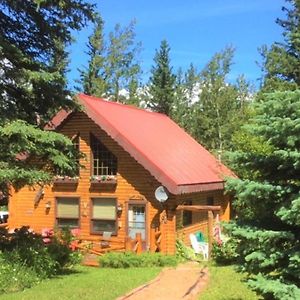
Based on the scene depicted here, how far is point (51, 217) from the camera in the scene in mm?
22688

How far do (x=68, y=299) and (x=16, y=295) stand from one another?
4.74 feet

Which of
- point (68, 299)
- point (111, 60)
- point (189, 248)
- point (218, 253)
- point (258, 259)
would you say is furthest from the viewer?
point (111, 60)

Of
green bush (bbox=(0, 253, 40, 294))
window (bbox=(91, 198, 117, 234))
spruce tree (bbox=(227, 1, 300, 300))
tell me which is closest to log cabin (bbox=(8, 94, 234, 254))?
window (bbox=(91, 198, 117, 234))

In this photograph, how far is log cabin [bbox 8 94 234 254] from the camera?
19.8 meters

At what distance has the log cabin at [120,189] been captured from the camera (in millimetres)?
19781

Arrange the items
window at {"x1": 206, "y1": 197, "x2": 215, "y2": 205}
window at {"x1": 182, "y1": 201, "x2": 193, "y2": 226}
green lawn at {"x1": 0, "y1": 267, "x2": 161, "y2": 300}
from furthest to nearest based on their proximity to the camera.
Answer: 1. window at {"x1": 206, "y1": 197, "x2": 215, "y2": 205}
2. window at {"x1": 182, "y1": 201, "x2": 193, "y2": 226}
3. green lawn at {"x1": 0, "y1": 267, "x2": 161, "y2": 300}

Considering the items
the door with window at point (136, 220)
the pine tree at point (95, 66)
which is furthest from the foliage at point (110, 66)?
the door with window at point (136, 220)

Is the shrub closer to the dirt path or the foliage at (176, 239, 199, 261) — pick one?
the foliage at (176, 239, 199, 261)

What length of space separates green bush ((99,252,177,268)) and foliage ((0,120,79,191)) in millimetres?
4808

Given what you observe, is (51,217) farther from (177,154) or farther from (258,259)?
(258,259)

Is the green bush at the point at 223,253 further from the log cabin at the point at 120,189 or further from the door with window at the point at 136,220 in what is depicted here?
the door with window at the point at 136,220

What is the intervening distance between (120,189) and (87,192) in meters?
1.66

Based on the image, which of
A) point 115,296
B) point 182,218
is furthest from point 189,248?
point 115,296

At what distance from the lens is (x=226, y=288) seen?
40.0ft
